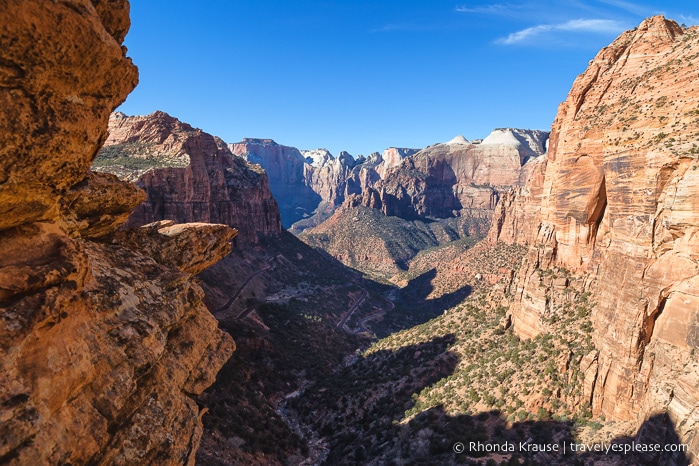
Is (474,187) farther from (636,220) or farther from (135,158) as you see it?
(636,220)

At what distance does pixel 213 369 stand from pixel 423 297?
3495 inches

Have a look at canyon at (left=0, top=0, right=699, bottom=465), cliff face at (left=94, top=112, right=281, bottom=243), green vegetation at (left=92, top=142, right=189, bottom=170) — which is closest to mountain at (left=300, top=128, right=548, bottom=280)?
cliff face at (left=94, top=112, right=281, bottom=243)

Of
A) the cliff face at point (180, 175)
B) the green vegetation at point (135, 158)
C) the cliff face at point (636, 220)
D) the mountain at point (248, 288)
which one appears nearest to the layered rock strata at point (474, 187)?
the mountain at point (248, 288)

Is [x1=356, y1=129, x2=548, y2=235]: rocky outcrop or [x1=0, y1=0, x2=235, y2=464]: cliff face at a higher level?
[x1=356, y1=129, x2=548, y2=235]: rocky outcrop

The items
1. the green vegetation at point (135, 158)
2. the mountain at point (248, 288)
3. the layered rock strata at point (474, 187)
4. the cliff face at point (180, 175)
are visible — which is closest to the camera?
the mountain at point (248, 288)

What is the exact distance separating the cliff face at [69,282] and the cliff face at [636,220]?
24.9m

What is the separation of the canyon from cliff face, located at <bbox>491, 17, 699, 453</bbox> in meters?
0.14

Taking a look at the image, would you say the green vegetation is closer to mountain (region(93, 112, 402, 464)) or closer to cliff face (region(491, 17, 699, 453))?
mountain (region(93, 112, 402, 464))

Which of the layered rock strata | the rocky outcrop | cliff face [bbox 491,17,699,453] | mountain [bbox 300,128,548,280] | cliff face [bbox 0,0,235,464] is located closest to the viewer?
cliff face [bbox 0,0,235,464]

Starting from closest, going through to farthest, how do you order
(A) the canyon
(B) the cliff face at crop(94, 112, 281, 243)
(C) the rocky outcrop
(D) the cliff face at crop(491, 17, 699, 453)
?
(A) the canyon → (D) the cliff face at crop(491, 17, 699, 453) → (B) the cliff face at crop(94, 112, 281, 243) → (C) the rocky outcrop

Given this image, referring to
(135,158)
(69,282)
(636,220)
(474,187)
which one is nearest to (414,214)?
(474,187)

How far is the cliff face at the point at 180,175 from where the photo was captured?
62.4 metres

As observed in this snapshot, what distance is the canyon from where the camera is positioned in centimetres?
893

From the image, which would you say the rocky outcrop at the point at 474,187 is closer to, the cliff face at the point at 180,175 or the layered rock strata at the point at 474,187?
the layered rock strata at the point at 474,187
